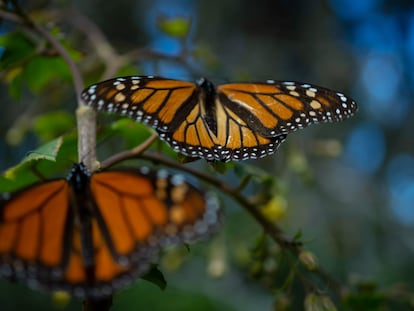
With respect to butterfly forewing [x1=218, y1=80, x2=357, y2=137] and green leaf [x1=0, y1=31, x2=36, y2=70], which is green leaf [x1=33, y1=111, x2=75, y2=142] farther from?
butterfly forewing [x1=218, y1=80, x2=357, y2=137]

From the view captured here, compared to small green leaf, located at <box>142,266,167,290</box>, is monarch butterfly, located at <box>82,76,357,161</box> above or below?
above

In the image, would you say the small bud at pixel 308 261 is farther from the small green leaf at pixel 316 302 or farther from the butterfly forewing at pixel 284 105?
the butterfly forewing at pixel 284 105

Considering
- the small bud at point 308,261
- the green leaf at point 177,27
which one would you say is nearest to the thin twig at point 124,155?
the small bud at point 308,261

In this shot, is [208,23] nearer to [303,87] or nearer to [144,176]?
[303,87]

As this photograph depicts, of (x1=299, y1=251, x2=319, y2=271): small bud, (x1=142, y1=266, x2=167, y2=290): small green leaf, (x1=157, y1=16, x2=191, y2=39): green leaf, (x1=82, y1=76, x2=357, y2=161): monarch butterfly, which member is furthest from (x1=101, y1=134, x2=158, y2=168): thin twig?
(x1=157, y1=16, x2=191, y2=39): green leaf

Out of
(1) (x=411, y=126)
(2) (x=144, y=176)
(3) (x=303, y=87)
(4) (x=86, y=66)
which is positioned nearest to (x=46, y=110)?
(4) (x=86, y=66)

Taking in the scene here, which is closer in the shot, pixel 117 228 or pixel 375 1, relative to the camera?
pixel 117 228
